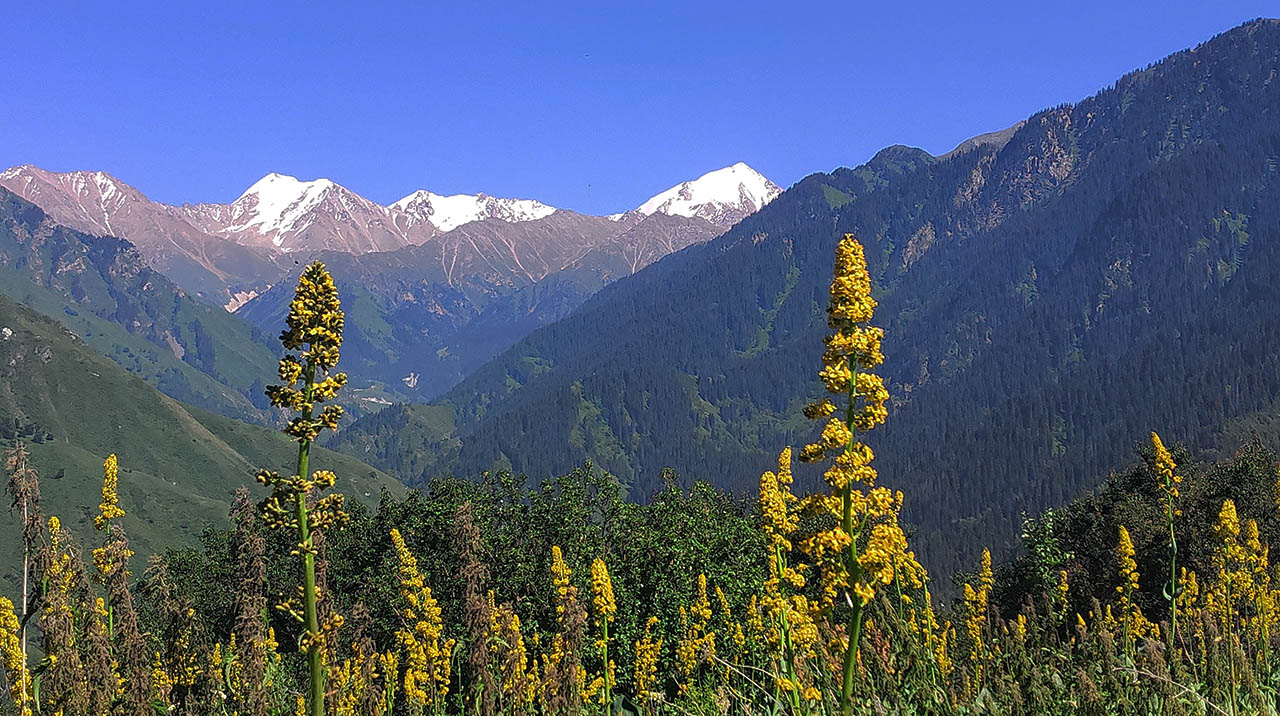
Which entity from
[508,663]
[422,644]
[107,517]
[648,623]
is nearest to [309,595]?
[508,663]

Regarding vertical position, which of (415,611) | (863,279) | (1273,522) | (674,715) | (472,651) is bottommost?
(674,715)

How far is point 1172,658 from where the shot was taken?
635cm

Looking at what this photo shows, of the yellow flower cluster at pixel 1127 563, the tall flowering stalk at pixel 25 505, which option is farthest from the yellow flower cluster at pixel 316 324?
the yellow flower cluster at pixel 1127 563

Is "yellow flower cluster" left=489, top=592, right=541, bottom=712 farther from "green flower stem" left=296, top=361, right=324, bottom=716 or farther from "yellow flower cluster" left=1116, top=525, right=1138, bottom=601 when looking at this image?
"yellow flower cluster" left=1116, top=525, right=1138, bottom=601

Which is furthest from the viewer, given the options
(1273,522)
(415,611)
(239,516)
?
(1273,522)

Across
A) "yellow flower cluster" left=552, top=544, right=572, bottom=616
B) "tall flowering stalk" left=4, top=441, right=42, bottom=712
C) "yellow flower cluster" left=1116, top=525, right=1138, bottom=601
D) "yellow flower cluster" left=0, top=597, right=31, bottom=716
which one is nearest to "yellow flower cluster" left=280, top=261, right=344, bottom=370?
"yellow flower cluster" left=552, top=544, right=572, bottom=616

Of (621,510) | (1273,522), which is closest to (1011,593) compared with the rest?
(1273,522)

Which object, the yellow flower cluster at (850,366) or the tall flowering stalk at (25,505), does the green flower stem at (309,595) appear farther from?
the tall flowering stalk at (25,505)

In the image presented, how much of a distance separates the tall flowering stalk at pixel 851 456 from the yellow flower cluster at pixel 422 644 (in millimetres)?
5295

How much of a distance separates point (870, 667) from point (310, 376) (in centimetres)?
442

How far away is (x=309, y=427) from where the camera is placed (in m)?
4.51

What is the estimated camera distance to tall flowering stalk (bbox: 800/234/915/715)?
461 centimetres

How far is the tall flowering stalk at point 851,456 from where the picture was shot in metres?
4.61

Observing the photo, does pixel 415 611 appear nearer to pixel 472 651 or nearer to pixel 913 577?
pixel 472 651
